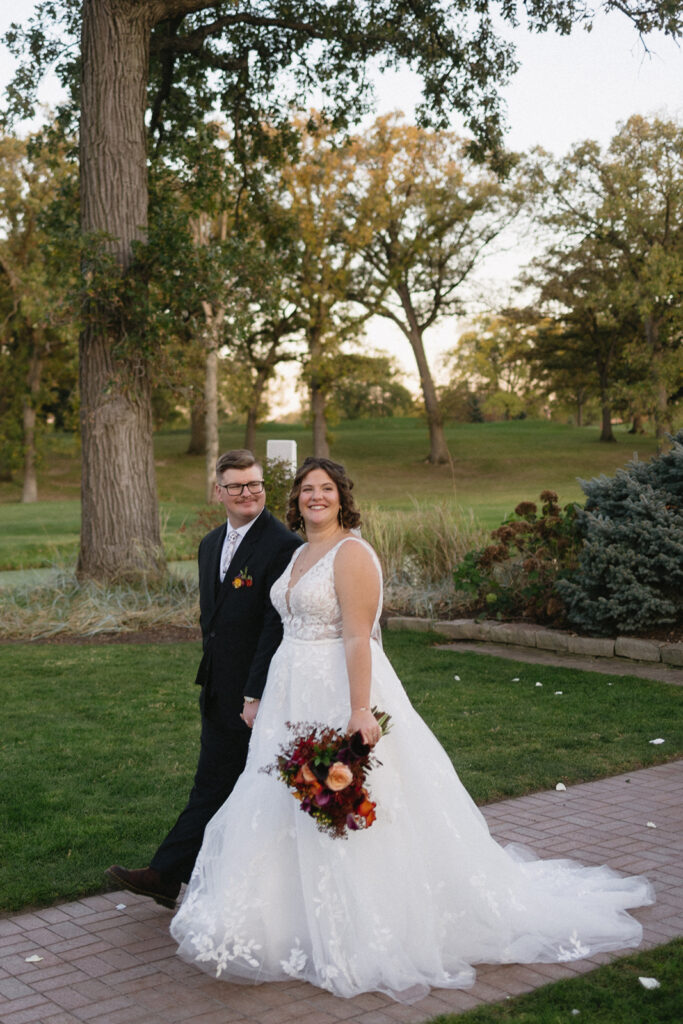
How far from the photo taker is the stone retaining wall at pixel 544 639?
31.4ft

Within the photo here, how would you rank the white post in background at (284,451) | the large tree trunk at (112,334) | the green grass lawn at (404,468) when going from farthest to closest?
the green grass lawn at (404,468)
the large tree trunk at (112,334)
the white post in background at (284,451)

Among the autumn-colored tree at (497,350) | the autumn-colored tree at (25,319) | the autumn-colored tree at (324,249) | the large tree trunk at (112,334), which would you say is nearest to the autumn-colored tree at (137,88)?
the large tree trunk at (112,334)

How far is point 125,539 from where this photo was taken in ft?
44.2

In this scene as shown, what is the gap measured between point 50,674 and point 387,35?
10812 millimetres

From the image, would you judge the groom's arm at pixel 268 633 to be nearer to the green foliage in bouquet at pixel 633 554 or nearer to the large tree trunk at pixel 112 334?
the green foliage in bouquet at pixel 633 554

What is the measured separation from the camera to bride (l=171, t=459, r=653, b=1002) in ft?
12.5

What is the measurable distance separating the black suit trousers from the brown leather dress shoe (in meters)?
0.03

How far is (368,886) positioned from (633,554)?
645cm

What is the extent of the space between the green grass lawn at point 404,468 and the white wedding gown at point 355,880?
20.8m

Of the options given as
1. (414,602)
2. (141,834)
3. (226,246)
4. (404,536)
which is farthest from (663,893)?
(226,246)

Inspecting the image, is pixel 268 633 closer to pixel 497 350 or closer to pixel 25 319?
pixel 25 319

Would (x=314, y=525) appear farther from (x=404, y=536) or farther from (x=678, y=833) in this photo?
(x=404, y=536)

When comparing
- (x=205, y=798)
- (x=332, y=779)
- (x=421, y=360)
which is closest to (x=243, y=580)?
(x=205, y=798)

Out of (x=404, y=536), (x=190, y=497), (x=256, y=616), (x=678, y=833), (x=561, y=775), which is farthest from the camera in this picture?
(x=190, y=497)
